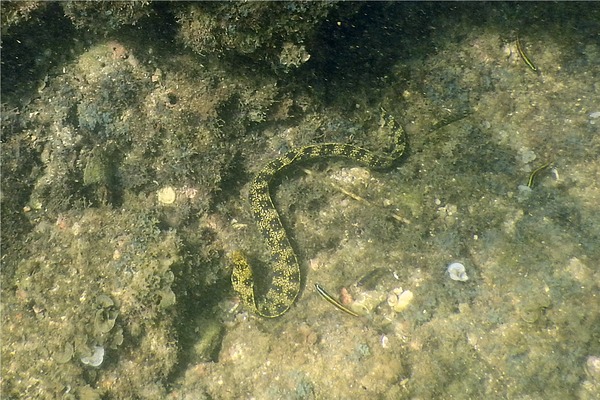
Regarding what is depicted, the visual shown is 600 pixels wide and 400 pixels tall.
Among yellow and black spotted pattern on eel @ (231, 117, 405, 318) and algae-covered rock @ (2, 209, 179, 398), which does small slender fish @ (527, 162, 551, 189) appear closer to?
yellow and black spotted pattern on eel @ (231, 117, 405, 318)

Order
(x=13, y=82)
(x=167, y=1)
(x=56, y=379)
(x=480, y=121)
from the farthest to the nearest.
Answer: (x=480, y=121), (x=13, y=82), (x=56, y=379), (x=167, y=1)

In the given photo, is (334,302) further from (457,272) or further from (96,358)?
(96,358)

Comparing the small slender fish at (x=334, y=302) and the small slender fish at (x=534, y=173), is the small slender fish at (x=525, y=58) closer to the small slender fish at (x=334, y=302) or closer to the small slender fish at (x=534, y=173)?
the small slender fish at (x=534, y=173)

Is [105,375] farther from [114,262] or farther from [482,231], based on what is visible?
[482,231]

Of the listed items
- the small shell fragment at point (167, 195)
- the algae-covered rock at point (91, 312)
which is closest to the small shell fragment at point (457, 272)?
the algae-covered rock at point (91, 312)

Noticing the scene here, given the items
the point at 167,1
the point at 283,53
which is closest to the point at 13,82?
the point at 167,1

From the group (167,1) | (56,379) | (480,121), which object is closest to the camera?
(167,1)
